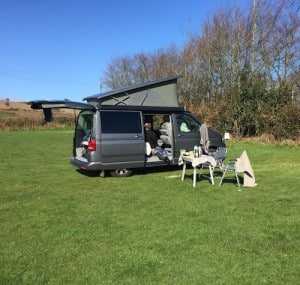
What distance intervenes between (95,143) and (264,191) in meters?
4.12

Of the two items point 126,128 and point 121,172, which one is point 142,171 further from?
point 126,128

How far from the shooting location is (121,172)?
32.9 feet

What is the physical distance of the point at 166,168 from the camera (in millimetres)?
11555

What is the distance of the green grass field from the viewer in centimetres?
404

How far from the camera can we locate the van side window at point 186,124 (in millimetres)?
10734

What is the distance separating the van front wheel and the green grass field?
1.63 feet

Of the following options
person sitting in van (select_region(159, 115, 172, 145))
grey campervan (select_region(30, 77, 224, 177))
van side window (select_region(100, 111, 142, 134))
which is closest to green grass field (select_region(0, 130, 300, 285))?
grey campervan (select_region(30, 77, 224, 177))

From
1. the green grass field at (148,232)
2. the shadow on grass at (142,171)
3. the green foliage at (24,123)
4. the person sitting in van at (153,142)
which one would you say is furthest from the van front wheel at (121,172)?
the green foliage at (24,123)

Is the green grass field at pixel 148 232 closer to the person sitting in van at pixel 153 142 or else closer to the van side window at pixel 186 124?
the person sitting in van at pixel 153 142

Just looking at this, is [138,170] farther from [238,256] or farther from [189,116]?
[238,256]

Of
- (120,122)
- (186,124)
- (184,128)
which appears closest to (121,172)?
(120,122)

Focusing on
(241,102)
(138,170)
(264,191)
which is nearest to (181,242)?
(264,191)

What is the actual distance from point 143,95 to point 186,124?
1490 millimetres

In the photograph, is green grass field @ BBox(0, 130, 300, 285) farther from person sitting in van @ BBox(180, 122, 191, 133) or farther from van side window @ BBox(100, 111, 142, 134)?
person sitting in van @ BBox(180, 122, 191, 133)
